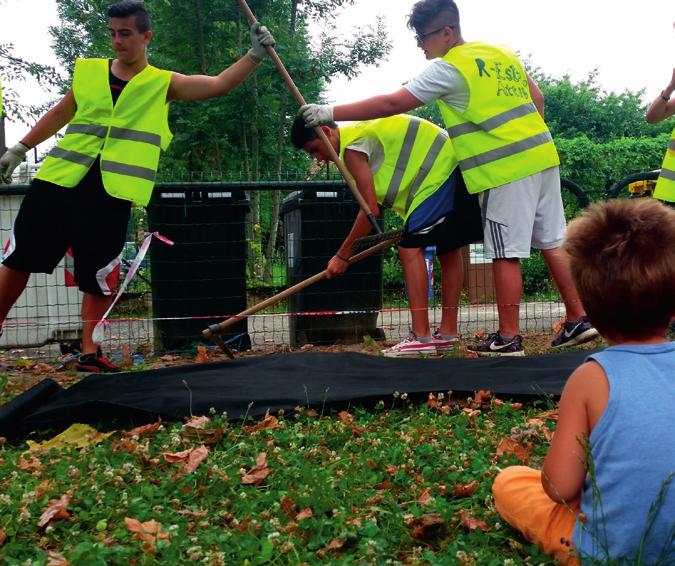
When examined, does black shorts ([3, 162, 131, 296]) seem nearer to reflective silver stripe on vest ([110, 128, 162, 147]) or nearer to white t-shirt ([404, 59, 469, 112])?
reflective silver stripe on vest ([110, 128, 162, 147])

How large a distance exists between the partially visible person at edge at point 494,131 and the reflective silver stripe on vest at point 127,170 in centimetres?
98

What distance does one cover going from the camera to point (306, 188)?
5816mm

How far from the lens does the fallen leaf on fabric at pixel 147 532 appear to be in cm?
190

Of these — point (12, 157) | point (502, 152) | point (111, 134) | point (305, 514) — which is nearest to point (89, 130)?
point (111, 134)

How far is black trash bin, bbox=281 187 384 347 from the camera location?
577cm

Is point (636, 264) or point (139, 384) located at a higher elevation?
point (636, 264)

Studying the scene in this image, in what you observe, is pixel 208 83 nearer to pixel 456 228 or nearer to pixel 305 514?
pixel 456 228

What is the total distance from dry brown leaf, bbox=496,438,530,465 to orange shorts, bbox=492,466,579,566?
47 cm

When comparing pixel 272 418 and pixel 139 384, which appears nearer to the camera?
pixel 272 418

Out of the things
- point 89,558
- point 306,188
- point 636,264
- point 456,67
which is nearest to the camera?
point 636,264

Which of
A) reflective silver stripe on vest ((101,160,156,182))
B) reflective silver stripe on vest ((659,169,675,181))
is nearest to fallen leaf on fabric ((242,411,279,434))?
reflective silver stripe on vest ((101,160,156,182))

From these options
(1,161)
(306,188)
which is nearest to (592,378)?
(1,161)

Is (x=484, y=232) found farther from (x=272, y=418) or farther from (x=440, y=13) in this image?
(x=272, y=418)

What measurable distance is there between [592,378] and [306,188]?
4366mm
